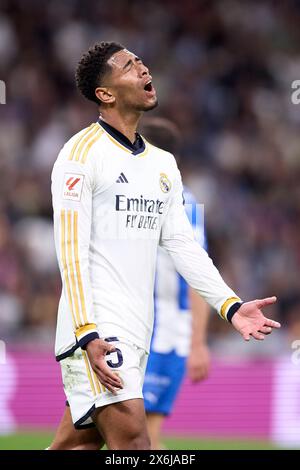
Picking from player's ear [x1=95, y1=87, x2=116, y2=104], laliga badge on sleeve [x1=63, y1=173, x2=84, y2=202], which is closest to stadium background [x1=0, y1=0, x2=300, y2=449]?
player's ear [x1=95, y1=87, x2=116, y2=104]

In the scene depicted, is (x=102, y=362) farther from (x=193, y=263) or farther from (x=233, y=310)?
(x=193, y=263)

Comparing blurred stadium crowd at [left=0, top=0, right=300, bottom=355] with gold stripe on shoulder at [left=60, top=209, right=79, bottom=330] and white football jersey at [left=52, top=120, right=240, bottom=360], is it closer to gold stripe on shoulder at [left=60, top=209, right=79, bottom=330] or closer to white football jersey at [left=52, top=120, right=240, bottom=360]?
white football jersey at [left=52, top=120, right=240, bottom=360]

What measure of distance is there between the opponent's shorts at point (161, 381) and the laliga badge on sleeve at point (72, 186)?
281cm

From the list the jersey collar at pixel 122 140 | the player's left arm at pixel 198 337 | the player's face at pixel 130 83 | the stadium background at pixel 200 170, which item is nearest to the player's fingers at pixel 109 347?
the jersey collar at pixel 122 140

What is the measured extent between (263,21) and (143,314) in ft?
38.1

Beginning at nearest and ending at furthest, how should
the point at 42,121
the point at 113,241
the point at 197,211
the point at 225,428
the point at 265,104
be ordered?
the point at 113,241 < the point at 197,211 < the point at 225,428 < the point at 42,121 < the point at 265,104

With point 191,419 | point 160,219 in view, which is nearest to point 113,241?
point 160,219

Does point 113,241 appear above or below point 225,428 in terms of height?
above

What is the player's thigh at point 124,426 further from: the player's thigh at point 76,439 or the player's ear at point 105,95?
the player's ear at point 105,95

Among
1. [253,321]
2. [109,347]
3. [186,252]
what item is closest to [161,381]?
[186,252]

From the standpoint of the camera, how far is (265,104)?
15.4 metres

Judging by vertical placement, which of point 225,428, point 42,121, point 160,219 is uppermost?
point 160,219

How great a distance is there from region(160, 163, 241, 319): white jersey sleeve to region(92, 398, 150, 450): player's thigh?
742 millimetres

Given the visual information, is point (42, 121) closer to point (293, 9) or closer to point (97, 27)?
point (97, 27)
